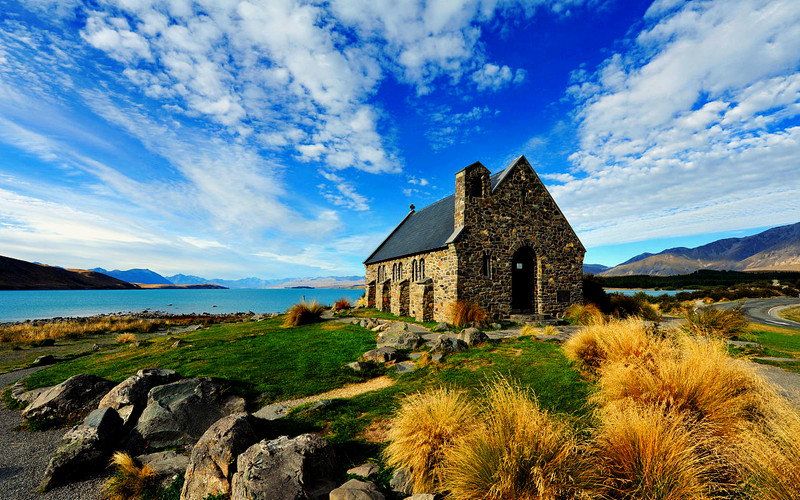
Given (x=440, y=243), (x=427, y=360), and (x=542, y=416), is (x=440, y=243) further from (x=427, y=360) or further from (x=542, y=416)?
(x=542, y=416)

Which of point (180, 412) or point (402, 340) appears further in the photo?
point (402, 340)

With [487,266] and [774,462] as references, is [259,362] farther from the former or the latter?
[487,266]

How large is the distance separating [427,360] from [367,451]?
4.63 m

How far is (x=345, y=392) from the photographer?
26.3 feet

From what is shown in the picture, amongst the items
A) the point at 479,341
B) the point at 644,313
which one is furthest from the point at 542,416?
the point at 644,313

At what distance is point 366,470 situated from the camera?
14.5ft

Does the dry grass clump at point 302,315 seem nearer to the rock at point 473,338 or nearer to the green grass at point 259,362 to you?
the green grass at point 259,362

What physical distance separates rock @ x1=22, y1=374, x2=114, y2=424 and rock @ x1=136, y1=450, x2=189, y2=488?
379 centimetres

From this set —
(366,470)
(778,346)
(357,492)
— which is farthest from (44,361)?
(778,346)

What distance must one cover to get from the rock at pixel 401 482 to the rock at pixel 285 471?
826 millimetres

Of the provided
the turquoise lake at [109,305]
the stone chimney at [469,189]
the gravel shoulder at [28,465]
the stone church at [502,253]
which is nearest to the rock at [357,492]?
the gravel shoulder at [28,465]

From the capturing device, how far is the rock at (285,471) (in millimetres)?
3869

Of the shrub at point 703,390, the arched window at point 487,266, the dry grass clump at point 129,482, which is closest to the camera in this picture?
the shrub at point 703,390

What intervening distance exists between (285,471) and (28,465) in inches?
222
